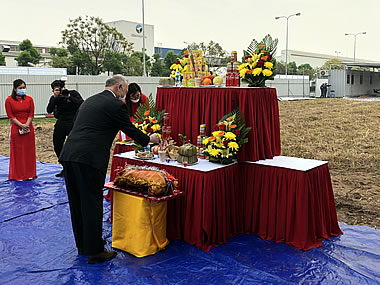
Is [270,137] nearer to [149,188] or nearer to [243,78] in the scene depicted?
[243,78]

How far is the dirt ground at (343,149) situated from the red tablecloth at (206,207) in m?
1.69

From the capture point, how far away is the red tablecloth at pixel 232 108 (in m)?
4.09

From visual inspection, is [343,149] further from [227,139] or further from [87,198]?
[87,198]

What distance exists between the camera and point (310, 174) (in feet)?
12.6

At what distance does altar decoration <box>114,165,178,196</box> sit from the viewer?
3.58m

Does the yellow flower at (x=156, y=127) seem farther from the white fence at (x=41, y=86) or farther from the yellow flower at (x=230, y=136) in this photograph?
the white fence at (x=41, y=86)

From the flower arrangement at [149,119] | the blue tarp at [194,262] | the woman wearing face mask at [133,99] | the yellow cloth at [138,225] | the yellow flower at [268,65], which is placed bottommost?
the blue tarp at [194,262]

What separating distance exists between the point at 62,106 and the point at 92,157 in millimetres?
3329

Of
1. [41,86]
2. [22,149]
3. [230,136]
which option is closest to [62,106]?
[22,149]

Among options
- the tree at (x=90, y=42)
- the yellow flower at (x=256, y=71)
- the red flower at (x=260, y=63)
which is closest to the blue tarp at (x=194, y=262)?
the yellow flower at (x=256, y=71)

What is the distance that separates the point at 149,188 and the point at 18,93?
384 centimetres

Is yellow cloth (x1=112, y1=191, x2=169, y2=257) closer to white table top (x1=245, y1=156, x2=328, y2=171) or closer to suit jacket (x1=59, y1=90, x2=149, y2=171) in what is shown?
suit jacket (x1=59, y1=90, x2=149, y2=171)

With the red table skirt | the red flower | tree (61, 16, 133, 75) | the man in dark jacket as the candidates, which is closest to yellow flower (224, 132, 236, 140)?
the red table skirt

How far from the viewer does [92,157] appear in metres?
3.42
